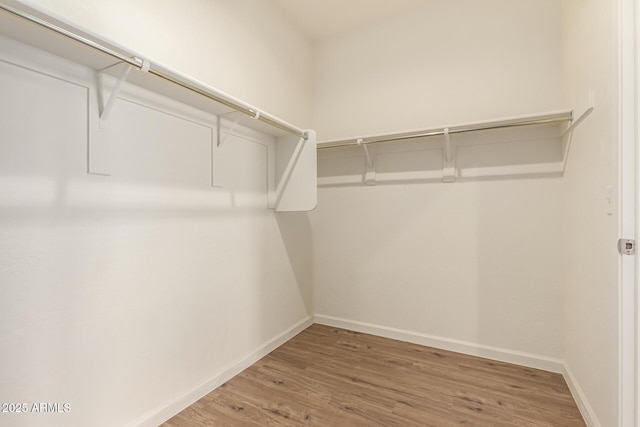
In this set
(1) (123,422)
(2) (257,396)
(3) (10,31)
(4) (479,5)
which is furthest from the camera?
(4) (479,5)

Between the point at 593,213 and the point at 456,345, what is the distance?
1.35 metres

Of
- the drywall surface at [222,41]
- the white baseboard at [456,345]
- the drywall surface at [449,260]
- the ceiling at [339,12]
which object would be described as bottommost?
the white baseboard at [456,345]

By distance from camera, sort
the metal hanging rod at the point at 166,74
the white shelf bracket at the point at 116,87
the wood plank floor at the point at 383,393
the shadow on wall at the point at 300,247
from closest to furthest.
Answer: the metal hanging rod at the point at 166,74, the white shelf bracket at the point at 116,87, the wood plank floor at the point at 383,393, the shadow on wall at the point at 300,247

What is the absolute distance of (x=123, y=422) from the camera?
1326 millimetres

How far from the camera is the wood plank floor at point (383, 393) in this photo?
1517mm

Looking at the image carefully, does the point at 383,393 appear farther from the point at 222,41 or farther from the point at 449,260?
the point at 222,41

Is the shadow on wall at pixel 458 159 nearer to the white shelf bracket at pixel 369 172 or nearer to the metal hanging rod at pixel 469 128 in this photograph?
the white shelf bracket at pixel 369 172

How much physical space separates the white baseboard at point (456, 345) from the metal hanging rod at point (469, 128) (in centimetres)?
160

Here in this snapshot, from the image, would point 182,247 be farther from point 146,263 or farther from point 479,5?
point 479,5

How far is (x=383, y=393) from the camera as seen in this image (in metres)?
1.73

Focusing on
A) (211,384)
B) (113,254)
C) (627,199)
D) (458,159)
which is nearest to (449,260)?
(458,159)

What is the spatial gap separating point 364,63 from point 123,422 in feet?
9.79

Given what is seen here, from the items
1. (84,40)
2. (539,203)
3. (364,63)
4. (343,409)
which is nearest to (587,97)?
(539,203)

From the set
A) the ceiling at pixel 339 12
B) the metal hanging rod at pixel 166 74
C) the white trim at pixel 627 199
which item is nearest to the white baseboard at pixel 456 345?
the white trim at pixel 627 199
